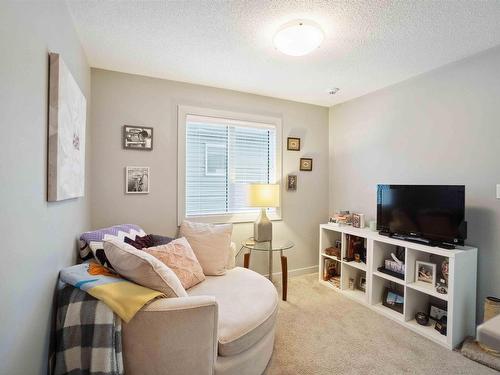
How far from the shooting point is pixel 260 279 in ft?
7.02

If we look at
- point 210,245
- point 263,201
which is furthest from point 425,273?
point 210,245

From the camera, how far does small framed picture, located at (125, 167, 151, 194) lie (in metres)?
2.62

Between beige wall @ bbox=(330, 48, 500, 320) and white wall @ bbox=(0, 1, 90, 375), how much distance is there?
3.06 m

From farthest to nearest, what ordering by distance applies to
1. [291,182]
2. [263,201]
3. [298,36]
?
[291,182] < [263,201] < [298,36]

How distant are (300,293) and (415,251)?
129 centimetres

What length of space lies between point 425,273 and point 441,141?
1.26 metres

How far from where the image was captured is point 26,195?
3.34 feet

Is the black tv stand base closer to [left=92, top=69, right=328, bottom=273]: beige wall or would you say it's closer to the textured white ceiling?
[left=92, top=69, right=328, bottom=273]: beige wall

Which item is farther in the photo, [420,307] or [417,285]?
[420,307]

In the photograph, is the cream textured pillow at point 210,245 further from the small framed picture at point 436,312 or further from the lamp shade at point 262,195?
the small framed picture at point 436,312

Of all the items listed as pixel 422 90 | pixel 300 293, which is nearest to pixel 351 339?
pixel 300 293

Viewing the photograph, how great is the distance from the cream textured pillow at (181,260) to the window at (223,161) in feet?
2.81

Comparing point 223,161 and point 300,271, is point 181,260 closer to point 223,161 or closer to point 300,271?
point 223,161

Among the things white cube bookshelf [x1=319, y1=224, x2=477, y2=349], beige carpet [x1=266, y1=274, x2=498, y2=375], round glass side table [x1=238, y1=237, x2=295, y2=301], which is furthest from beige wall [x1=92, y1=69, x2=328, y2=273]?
beige carpet [x1=266, y1=274, x2=498, y2=375]
